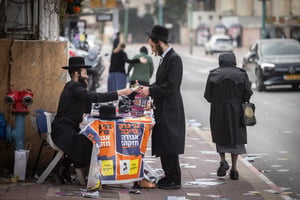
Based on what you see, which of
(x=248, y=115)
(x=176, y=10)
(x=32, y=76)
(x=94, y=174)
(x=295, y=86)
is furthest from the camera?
(x=176, y=10)

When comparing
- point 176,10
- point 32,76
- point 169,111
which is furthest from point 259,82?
point 176,10

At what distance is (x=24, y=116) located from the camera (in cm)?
961

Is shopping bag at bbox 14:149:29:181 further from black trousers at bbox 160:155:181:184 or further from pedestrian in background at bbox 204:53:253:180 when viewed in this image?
pedestrian in background at bbox 204:53:253:180

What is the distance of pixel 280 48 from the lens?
26.5 metres

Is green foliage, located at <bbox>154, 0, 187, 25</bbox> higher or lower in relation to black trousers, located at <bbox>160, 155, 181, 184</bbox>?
higher

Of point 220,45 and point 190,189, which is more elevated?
point 220,45

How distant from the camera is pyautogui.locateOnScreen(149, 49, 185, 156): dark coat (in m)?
9.20

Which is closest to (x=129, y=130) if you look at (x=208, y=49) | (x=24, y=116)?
(x=24, y=116)

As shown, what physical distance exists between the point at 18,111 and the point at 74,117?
0.72 m

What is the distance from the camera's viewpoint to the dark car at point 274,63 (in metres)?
24.9

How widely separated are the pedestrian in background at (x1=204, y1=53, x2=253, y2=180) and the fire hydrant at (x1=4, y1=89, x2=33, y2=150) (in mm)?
2463

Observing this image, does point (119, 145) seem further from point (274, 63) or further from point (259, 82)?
point (259, 82)

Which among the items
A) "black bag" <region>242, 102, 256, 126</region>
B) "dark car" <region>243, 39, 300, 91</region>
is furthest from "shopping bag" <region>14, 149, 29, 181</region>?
"dark car" <region>243, 39, 300, 91</region>

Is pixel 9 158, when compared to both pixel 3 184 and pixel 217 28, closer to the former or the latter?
pixel 3 184
